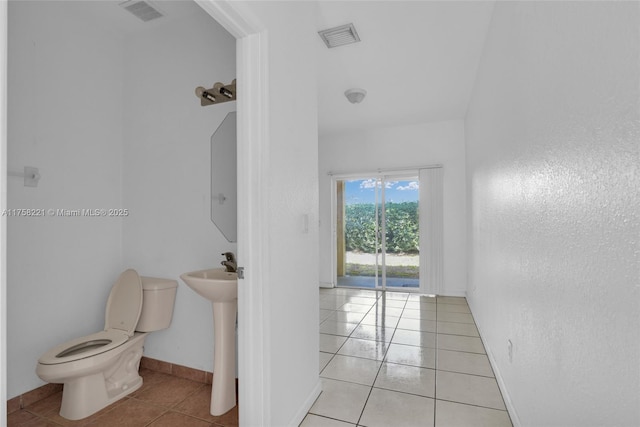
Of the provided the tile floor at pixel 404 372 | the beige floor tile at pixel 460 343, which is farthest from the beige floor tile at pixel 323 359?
the beige floor tile at pixel 460 343

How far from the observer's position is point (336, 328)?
3.34m

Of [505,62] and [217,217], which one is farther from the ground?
[505,62]

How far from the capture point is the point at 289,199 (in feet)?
5.48

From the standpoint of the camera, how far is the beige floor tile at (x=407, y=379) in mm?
2107

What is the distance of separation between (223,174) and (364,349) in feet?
6.40

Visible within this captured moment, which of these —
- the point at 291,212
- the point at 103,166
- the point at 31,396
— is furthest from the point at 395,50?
the point at 31,396

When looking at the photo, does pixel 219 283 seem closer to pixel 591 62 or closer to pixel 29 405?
pixel 29 405

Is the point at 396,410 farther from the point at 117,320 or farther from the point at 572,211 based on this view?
the point at 117,320

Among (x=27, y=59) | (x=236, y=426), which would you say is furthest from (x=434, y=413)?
(x=27, y=59)

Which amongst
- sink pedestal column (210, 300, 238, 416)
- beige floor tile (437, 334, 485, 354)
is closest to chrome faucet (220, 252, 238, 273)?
sink pedestal column (210, 300, 238, 416)

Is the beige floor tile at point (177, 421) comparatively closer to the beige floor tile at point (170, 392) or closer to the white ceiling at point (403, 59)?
the beige floor tile at point (170, 392)

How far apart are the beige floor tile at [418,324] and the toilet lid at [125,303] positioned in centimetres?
254

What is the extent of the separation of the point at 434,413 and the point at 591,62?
191 cm

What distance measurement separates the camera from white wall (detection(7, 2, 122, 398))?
1.91 meters
